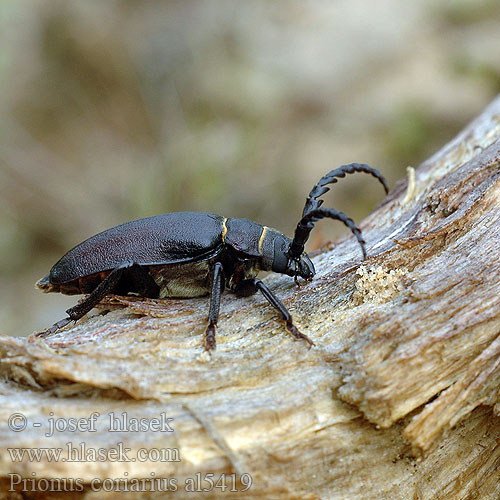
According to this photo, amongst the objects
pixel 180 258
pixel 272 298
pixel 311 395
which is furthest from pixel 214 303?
pixel 311 395

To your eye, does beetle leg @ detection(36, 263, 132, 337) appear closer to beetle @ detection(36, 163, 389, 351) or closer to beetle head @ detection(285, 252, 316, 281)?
beetle @ detection(36, 163, 389, 351)

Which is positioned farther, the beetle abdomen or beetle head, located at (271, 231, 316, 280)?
beetle head, located at (271, 231, 316, 280)

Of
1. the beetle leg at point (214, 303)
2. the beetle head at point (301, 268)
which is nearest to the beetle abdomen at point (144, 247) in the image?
the beetle leg at point (214, 303)

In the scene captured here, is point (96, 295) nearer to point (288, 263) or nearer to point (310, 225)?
point (288, 263)

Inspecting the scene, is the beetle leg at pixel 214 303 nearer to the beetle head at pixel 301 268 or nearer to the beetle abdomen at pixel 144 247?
the beetle abdomen at pixel 144 247

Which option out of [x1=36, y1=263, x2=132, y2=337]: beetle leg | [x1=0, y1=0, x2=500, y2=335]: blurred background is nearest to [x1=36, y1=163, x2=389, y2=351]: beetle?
[x1=36, y1=263, x2=132, y2=337]: beetle leg

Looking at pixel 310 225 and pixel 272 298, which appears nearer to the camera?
pixel 272 298

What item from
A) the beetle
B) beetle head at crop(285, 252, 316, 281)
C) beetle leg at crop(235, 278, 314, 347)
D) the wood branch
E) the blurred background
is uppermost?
the blurred background
